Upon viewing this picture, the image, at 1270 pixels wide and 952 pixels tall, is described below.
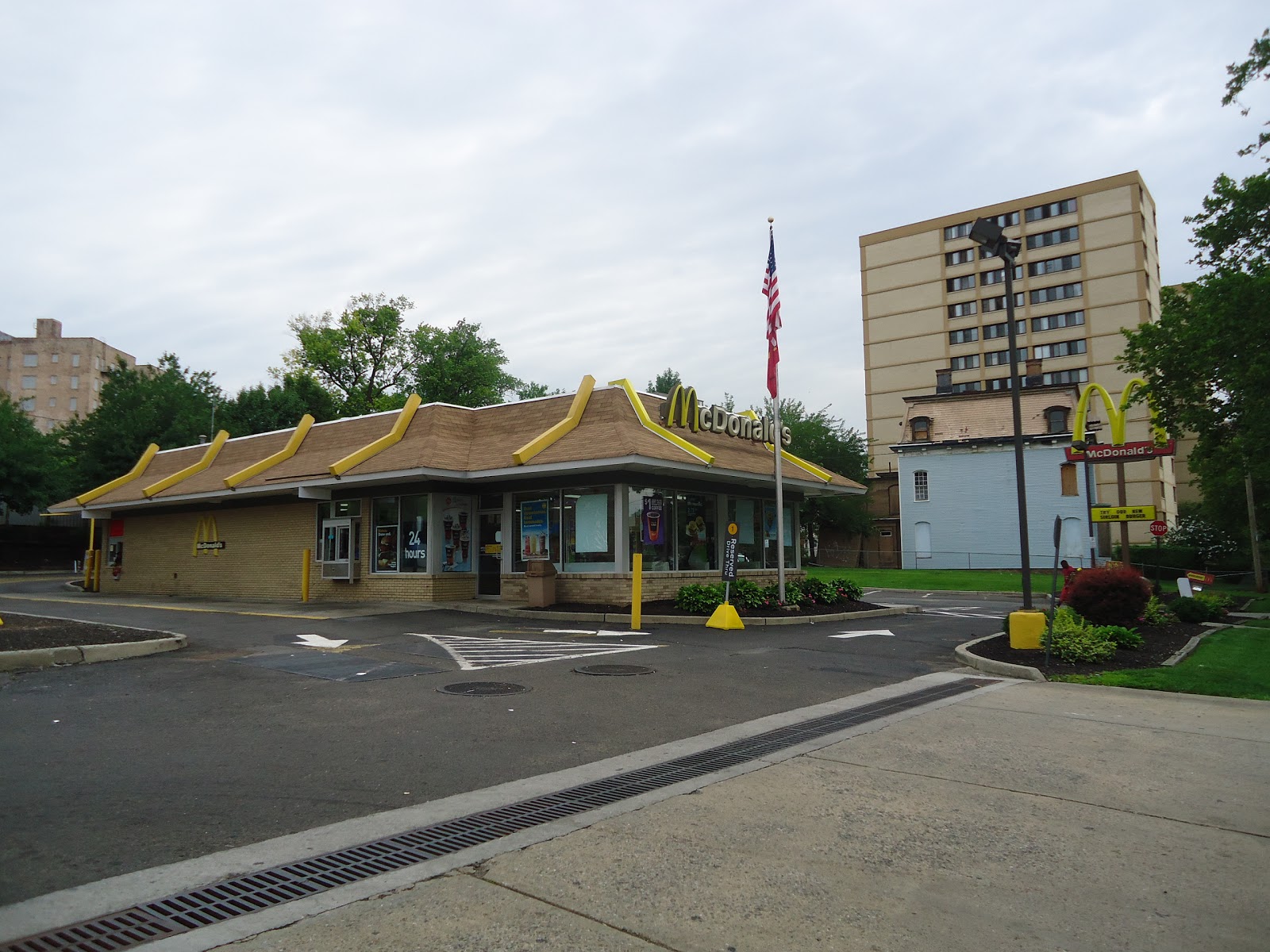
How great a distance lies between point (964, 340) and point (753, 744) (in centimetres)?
7435

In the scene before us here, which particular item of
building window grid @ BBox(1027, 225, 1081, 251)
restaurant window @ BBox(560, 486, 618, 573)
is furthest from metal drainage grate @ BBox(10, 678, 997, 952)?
building window grid @ BBox(1027, 225, 1081, 251)

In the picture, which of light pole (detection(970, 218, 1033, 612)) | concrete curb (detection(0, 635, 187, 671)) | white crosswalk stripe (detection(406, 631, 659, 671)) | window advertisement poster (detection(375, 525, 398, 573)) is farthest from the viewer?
window advertisement poster (detection(375, 525, 398, 573))

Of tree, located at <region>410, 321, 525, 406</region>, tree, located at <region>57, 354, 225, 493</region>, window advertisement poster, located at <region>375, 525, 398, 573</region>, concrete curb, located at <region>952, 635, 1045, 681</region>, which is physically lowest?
concrete curb, located at <region>952, 635, 1045, 681</region>

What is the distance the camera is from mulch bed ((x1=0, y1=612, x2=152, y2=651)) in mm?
11812

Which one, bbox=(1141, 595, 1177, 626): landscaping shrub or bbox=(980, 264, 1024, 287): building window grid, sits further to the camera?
bbox=(980, 264, 1024, 287): building window grid

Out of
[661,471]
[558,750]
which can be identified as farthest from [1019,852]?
[661,471]

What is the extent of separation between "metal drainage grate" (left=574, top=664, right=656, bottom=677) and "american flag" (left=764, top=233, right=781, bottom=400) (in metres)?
9.56

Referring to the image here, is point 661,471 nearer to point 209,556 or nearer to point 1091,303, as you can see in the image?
point 209,556

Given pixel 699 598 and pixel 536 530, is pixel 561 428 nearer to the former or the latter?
pixel 536 530

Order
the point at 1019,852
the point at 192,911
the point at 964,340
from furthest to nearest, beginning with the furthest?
the point at 964,340 → the point at 1019,852 → the point at 192,911

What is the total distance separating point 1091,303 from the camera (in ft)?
224

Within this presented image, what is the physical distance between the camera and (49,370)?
294 ft

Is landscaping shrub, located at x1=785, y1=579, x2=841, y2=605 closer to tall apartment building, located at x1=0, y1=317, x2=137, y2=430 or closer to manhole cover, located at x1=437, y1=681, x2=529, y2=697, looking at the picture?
manhole cover, located at x1=437, y1=681, x2=529, y2=697

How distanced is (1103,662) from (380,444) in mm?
18099
